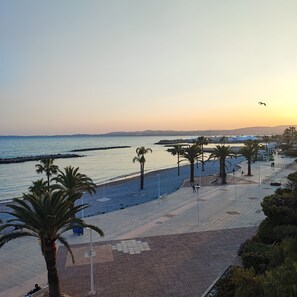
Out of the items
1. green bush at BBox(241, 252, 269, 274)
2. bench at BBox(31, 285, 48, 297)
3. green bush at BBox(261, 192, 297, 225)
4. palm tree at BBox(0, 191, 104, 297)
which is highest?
palm tree at BBox(0, 191, 104, 297)

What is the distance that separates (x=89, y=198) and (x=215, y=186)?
14.9 m

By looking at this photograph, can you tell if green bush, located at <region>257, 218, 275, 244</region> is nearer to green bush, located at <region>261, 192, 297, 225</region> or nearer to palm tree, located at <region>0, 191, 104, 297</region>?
green bush, located at <region>261, 192, 297, 225</region>

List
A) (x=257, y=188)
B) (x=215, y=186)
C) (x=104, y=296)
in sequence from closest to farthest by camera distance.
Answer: (x=104, y=296), (x=257, y=188), (x=215, y=186)

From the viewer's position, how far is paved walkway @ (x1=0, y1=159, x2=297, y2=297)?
13.6 meters

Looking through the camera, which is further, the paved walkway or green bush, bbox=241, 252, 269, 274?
the paved walkway

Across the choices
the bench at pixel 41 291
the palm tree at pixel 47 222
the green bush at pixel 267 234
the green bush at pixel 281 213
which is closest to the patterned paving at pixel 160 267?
the bench at pixel 41 291

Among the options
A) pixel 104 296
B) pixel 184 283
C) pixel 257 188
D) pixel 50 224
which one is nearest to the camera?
pixel 50 224

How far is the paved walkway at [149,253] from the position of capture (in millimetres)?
13578

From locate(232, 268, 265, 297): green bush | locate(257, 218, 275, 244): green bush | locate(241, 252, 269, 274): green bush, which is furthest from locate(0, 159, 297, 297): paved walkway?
locate(232, 268, 265, 297): green bush

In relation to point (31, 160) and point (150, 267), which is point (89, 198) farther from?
point (31, 160)

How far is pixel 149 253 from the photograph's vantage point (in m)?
17.1

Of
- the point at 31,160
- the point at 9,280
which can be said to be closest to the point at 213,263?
the point at 9,280

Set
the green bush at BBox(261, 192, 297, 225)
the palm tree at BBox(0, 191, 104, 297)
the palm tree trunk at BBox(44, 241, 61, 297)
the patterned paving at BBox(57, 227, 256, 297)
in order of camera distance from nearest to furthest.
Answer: the palm tree at BBox(0, 191, 104, 297) < the palm tree trunk at BBox(44, 241, 61, 297) < the patterned paving at BBox(57, 227, 256, 297) < the green bush at BBox(261, 192, 297, 225)

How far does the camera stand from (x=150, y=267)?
49.8 ft
